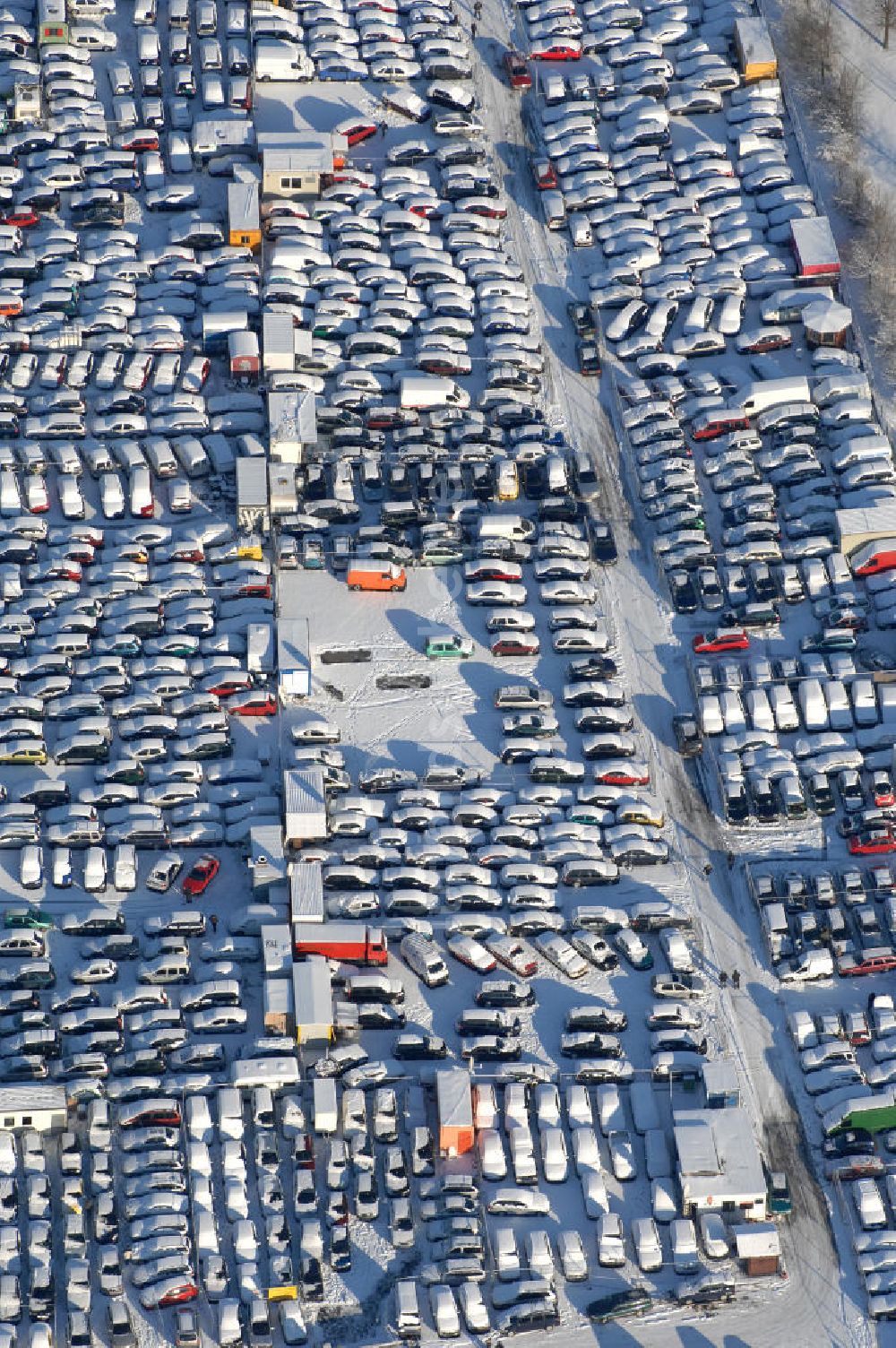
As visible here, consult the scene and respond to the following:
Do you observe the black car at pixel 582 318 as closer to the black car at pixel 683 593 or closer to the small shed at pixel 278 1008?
the black car at pixel 683 593

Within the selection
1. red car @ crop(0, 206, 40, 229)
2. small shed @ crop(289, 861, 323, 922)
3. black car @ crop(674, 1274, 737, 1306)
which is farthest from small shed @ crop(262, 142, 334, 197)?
black car @ crop(674, 1274, 737, 1306)

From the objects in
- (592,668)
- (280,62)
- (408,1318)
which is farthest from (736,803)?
(280,62)

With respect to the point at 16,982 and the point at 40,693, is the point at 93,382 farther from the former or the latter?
the point at 16,982

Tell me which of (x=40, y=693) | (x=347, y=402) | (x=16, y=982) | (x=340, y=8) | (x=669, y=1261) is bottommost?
(x=669, y=1261)

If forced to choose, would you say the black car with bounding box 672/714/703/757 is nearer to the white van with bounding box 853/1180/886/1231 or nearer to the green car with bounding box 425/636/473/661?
the green car with bounding box 425/636/473/661

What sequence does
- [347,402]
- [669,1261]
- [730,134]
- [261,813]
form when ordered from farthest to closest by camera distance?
[730,134]
[347,402]
[261,813]
[669,1261]

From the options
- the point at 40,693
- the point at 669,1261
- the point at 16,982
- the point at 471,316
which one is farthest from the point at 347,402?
the point at 669,1261

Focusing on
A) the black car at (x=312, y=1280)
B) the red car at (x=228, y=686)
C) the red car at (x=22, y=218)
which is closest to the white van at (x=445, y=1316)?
the black car at (x=312, y=1280)
